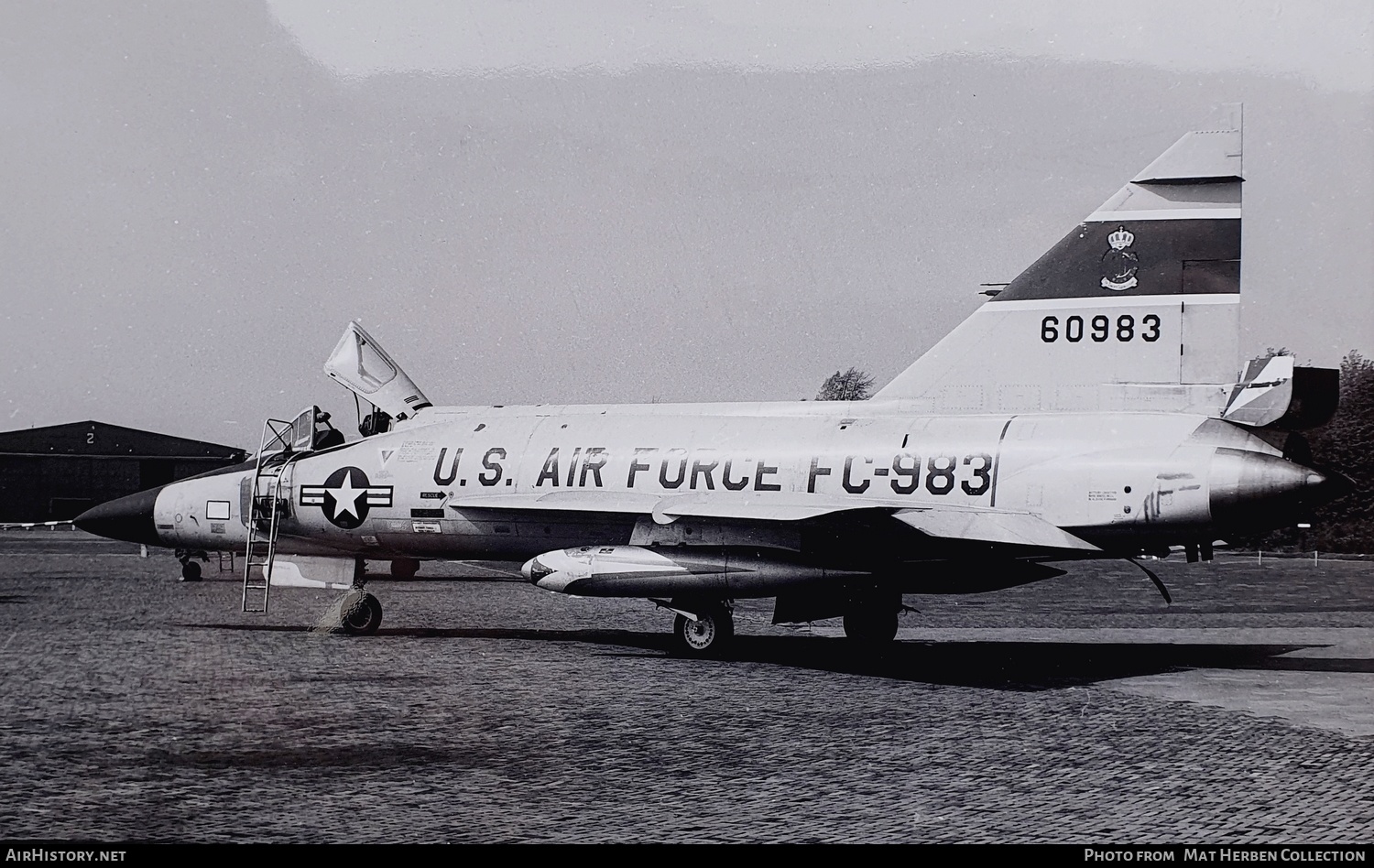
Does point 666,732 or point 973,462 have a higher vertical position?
point 973,462

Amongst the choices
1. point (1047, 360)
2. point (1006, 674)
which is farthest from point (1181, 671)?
point (1047, 360)

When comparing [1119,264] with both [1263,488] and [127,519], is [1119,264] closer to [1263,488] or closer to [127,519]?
[1263,488]

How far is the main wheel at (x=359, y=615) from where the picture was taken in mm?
17719

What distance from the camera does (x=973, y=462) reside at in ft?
47.9

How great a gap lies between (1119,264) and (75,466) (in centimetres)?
5635

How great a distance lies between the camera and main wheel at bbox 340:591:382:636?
17719 mm

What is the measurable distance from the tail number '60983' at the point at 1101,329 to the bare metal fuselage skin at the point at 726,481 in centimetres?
93

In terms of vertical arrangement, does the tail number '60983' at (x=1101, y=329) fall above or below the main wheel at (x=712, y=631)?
above

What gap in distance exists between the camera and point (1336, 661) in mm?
15562

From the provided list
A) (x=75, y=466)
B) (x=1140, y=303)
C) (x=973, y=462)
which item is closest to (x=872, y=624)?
Result: (x=973, y=462)

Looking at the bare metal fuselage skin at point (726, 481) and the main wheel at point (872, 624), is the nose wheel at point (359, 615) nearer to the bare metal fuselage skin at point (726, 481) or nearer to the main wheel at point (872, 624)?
the bare metal fuselage skin at point (726, 481)

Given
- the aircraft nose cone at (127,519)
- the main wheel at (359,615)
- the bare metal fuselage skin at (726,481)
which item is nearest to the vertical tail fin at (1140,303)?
the bare metal fuselage skin at (726,481)

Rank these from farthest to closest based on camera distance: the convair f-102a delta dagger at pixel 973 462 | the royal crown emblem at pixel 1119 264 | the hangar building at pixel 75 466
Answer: the hangar building at pixel 75 466, the royal crown emblem at pixel 1119 264, the convair f-102a delta dagger at pixel 973 462

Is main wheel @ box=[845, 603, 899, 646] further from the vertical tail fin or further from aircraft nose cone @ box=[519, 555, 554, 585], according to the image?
aircraft nose cone @ box=[519, 555, 554, 585]
